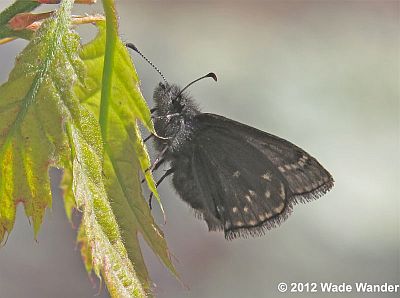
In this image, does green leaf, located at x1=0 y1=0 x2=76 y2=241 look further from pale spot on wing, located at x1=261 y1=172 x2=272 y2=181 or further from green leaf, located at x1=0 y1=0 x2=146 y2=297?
pale spot on wing, located at x1=261 y1=172 x2=272 y2=181

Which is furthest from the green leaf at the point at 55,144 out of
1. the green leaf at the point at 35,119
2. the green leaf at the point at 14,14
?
the green leaf at the point at 14,14

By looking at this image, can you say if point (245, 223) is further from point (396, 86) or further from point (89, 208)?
point (396, 86)

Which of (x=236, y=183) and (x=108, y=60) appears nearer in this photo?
(x=108, y=60)

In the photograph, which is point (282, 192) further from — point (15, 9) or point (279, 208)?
point (15, 9)

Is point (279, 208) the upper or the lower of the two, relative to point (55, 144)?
upper

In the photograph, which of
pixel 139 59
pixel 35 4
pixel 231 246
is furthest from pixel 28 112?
pixel 139 59

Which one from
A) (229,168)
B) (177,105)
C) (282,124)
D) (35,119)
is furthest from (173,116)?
(282,124)

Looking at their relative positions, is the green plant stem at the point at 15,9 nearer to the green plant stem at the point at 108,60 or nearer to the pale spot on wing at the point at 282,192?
the green plant stem at the point at 108,60
